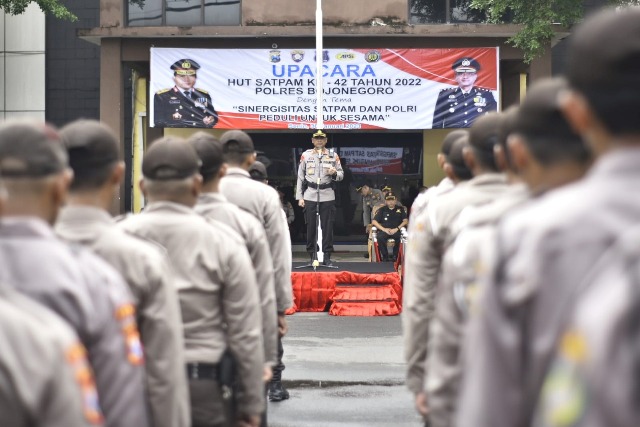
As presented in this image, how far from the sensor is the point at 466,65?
19.8 meters

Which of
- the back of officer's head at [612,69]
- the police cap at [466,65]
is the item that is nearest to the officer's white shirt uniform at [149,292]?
the back of officer's head at [612,69]

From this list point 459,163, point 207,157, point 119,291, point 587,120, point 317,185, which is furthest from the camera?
point 317,185

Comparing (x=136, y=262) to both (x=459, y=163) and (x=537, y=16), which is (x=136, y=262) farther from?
(x=537, y=16)

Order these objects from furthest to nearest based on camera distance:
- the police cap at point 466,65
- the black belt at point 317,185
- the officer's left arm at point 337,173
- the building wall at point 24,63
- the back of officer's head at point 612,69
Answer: the building wall at point 24,63 → the police cap at point 466,65 → the black belt at point 317,185 → the officer's left arm at point 337,173 → the back of officer's head at point 612,69

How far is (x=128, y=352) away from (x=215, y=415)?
1.82 metres

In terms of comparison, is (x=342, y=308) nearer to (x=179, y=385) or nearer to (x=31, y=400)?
(x=179, y=385)

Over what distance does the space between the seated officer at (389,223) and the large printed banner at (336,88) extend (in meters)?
1.58

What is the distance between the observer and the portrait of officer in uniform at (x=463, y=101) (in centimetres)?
1966

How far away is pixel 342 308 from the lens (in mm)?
13320

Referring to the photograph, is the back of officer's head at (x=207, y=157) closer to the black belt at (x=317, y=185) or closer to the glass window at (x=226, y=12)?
the black belt at (x=317, y=185)

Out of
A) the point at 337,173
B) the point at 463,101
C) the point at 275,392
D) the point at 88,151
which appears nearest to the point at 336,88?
the point at 463,101

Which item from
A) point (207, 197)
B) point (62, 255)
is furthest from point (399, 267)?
point (62, 255)

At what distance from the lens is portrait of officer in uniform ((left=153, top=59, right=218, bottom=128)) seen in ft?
64.6

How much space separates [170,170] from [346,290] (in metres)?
9.34
